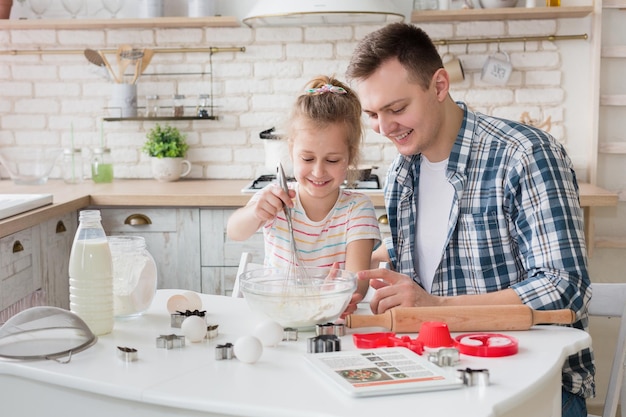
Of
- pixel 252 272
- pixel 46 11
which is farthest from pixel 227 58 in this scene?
pixel 252 272

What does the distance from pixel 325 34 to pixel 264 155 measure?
2.18ft

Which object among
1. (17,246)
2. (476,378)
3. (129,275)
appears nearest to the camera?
(476,378)

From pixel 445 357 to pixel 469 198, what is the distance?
2.61ft

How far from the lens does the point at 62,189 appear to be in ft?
12.1

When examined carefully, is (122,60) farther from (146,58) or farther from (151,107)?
(151,107)

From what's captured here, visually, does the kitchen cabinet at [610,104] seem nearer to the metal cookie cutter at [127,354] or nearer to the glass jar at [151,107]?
the glass jar at [151,107]

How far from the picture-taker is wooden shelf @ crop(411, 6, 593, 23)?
3.59 metres

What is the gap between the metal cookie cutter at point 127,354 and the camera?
1.37 metres

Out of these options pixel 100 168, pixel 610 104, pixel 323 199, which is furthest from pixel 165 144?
pixel 610 104

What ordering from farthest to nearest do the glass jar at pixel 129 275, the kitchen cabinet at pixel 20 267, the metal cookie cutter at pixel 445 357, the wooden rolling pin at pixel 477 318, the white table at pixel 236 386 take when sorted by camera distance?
the kitchen cabinet at pixel 20 267
the glass jar at pixel 129 275
the wooden rolling pin at pixel 477 318
the metal cookie cutter at pixel 445 357
the white table at pixel 236 386

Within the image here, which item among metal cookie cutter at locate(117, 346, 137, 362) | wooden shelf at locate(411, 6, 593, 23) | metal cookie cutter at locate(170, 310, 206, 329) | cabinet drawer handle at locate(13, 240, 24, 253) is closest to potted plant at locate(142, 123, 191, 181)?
cabinet drawer handle at locate(13, 240, 24, 253)

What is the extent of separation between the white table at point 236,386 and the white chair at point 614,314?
0.51 m

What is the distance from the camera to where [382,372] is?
1.27 m

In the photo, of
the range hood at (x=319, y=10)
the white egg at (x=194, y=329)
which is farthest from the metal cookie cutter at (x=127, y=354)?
the range hood at (x=319, y=10)
